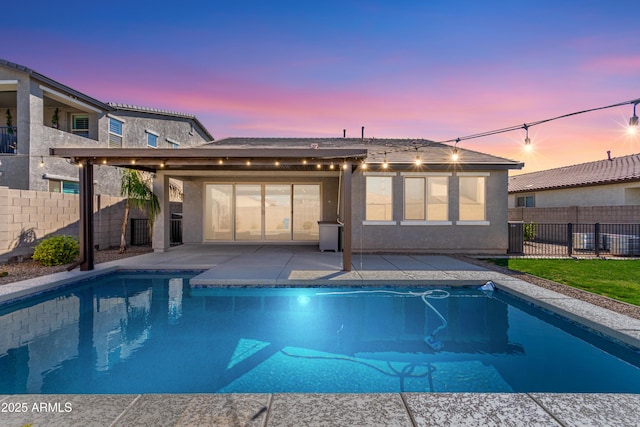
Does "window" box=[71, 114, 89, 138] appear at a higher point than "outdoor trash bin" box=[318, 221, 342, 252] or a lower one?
higher

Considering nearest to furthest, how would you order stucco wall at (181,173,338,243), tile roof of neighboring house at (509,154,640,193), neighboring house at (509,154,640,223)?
stucco wall at (181,173,338,243) < neighboring house at (509,154,640,223) < tile roof of neighboring house at (509,154,640,193)

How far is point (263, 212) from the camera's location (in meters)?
13.1

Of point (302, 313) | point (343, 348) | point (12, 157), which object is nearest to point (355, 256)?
point (302, 313)

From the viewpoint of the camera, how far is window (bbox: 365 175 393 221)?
10898 millimetres

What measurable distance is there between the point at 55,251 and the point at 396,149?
1154 cm

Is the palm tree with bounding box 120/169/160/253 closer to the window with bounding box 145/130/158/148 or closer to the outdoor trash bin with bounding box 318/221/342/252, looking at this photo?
the outdoor trash bin with bounding box 318/221/342/252

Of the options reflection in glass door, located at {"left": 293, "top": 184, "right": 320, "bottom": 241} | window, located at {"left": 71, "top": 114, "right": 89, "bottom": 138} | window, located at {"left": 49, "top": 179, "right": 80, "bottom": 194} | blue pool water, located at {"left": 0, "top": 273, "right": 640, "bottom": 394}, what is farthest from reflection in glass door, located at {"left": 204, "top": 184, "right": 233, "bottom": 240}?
window, located at {"left": 71, "top": 114, "right": 89, "bottom": 138}

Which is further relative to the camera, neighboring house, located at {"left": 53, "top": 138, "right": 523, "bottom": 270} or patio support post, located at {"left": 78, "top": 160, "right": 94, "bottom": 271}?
neighboring house, located at {"left": 53, "top": 138, "right": 523, "bottom": 270}

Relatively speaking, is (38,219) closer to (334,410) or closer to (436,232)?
(334,410)

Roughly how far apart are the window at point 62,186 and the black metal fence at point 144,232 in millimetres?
3065

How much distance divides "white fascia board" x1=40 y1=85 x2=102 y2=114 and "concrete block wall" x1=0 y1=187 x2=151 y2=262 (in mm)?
5332

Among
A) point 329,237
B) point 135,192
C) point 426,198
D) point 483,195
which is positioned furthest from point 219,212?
point 483,195

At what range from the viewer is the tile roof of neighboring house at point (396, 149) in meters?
10.7

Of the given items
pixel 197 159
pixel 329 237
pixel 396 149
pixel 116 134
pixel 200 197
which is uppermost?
pixel 116 134
